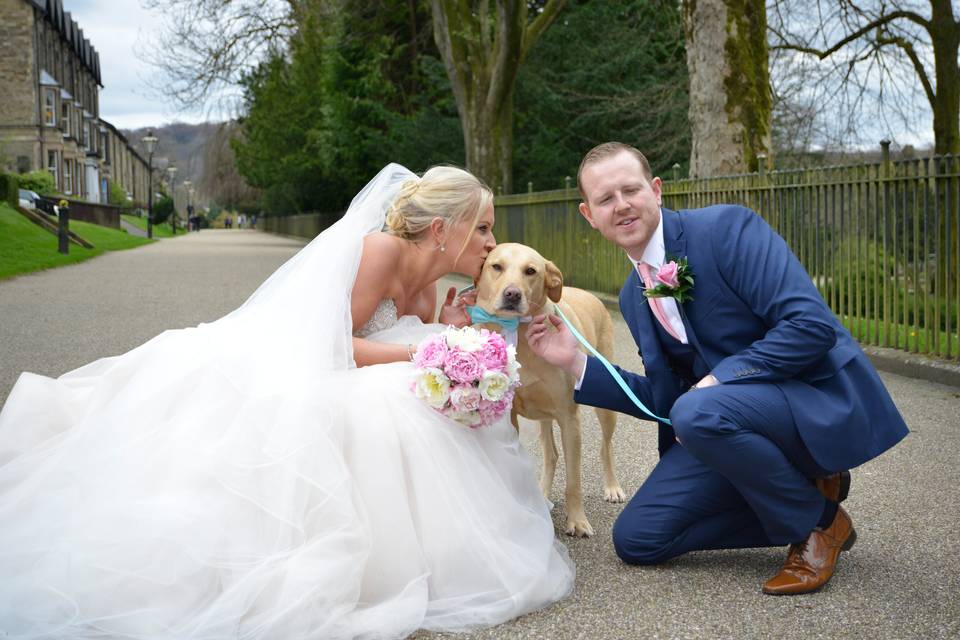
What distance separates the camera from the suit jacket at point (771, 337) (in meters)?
3.51

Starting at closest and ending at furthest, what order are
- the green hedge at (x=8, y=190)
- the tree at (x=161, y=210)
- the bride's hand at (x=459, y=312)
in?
the bride's hand at (x=459, y=312), the green hedge at (x=8, y=190), the tree at (x=161, y=210)

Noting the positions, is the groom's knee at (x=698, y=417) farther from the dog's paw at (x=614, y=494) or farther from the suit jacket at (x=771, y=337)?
the dog's paw at (x=614, y=494)

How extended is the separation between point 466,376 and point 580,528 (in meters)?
1.25

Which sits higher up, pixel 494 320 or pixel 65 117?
pixel 65 117

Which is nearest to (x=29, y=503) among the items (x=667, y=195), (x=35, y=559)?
(x=35, y=559)

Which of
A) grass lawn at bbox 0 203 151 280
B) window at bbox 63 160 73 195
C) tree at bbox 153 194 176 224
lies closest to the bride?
grass lawn at bbox 0 203 151 280

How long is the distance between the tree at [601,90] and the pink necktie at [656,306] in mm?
18061

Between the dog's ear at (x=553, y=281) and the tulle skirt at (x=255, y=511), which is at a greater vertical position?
the dog's ear at (x=553, y=281)

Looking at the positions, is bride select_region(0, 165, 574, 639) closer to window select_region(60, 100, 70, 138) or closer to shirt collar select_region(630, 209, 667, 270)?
shirt collar select_region(630, 209, 667, 270)

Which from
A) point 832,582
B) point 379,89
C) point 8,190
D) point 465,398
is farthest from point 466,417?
point 8,190

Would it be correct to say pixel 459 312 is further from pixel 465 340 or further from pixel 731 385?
pixel 731 385

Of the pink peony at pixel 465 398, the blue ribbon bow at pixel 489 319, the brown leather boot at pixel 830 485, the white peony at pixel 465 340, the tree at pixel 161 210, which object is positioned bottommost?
the brown leather boot at pixel 830 485

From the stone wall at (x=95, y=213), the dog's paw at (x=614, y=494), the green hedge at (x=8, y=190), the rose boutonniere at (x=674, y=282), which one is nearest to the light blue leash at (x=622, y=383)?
the rose boutonniere at (x=674, y=282)

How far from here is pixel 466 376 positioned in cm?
350
